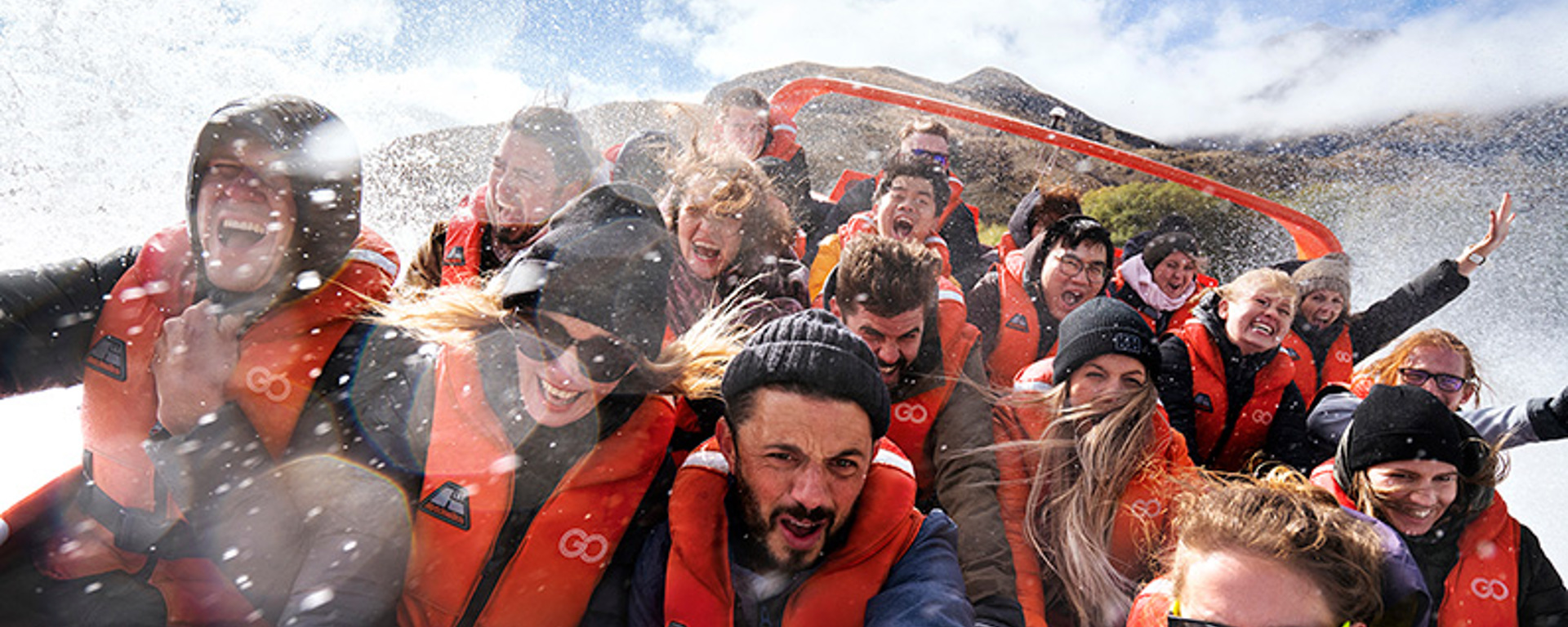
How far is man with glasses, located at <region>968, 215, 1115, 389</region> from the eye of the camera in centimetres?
367

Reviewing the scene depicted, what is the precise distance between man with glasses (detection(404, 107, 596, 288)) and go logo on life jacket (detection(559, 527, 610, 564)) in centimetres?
170

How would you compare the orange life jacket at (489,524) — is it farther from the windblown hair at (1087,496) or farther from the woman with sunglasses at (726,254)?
the windblown hair at (1087,496)

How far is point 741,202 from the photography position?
309 centimetres

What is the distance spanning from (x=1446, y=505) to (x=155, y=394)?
372cm

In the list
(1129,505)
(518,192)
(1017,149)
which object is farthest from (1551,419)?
(1017,149)

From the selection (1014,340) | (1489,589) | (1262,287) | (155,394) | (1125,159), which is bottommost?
(1489,589)

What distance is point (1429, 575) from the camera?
2541mm

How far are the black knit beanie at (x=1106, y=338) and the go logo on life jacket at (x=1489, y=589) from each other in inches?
50.8

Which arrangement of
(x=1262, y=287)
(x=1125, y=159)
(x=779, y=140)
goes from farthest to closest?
(x=1125, y=159), (x=779, y=140), (x=1262, y=287)

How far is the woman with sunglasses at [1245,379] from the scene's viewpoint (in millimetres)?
3459

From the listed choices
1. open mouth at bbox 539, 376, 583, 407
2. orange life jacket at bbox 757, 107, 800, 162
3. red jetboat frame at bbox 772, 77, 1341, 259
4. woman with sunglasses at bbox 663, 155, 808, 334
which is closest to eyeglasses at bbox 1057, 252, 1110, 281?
woman with sunglasses at bbox 663, 155, 808, 334

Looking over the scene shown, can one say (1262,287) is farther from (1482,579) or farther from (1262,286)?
(1482,579)

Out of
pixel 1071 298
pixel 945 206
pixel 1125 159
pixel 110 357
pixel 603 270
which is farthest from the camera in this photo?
pixel 1125 159

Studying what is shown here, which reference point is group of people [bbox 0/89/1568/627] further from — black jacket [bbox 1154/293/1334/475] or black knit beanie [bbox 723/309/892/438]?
black jacket [bbox 1154/293/1334/475]
